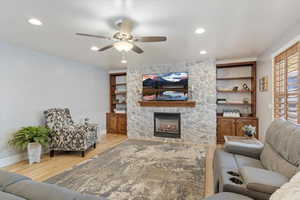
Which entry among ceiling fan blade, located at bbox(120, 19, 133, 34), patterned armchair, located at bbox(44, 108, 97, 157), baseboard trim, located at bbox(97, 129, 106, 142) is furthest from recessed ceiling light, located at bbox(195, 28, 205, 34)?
baseboard trim, located at bbox(97, 129, 106, 142)

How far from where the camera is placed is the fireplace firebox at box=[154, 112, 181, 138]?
496cm

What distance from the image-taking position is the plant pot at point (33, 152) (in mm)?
3154

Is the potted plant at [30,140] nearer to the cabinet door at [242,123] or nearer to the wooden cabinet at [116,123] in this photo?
the wooden cabinet at [116,123]

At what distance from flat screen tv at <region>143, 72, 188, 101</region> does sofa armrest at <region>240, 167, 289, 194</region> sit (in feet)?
11.3

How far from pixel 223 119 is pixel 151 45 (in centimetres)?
301

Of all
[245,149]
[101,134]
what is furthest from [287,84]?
[101,134]

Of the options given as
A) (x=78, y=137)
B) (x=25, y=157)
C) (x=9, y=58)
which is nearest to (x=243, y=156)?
(x=78, y=137)

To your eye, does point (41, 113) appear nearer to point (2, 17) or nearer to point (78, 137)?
point (78, 137)

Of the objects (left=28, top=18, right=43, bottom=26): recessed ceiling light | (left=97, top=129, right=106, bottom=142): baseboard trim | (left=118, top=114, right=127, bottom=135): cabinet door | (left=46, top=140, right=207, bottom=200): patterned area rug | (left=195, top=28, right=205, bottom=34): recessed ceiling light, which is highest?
(left=28, top=18, right=43, bottom=26): recessed ceiling light

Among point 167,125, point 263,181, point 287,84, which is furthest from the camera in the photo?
point 167,125

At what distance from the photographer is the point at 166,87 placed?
16.3 ft

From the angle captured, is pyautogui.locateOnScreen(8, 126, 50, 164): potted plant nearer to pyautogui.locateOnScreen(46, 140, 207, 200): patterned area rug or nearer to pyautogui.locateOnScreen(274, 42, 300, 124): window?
pyautogui.locateOnScreen(46, 140, 207, 200): patterned area rug

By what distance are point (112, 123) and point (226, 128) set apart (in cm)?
402

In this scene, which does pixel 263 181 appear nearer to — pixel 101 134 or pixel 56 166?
pixel 56 166
